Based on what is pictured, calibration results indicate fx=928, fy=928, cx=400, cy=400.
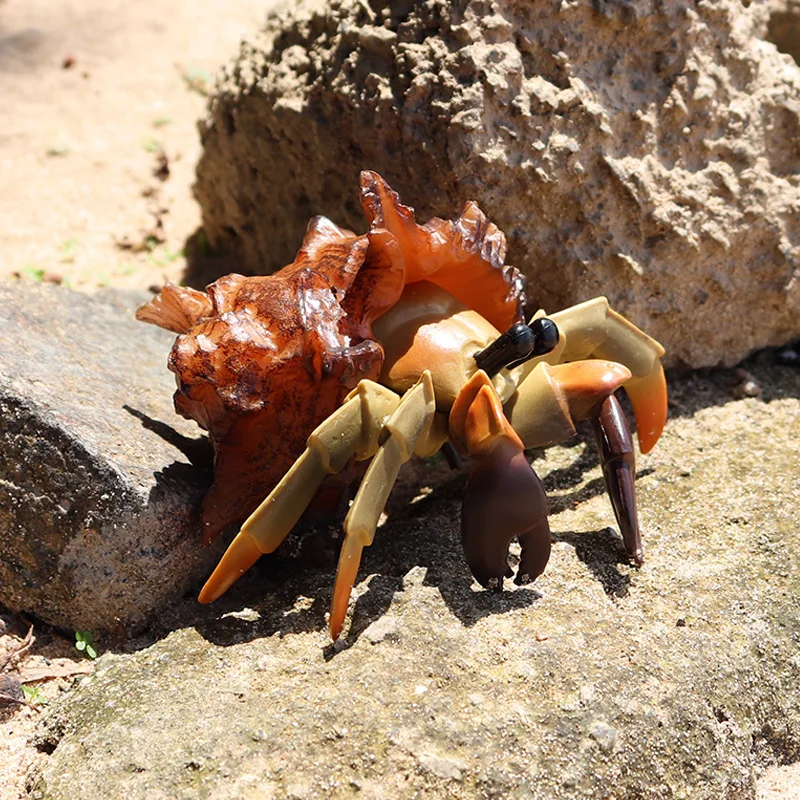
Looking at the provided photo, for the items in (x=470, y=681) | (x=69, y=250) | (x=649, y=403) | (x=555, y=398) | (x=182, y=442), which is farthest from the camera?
(x=69, y=250)

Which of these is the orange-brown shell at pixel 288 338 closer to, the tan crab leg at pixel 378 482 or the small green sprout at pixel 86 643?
the tan crab leg at pixel 378 482

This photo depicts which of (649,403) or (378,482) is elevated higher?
(378,482)

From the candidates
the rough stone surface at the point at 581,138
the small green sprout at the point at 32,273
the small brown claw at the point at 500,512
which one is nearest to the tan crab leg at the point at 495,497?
the small brown claw at the point at 500,512

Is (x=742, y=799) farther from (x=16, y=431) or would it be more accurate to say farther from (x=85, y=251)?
(x=85, y=251)

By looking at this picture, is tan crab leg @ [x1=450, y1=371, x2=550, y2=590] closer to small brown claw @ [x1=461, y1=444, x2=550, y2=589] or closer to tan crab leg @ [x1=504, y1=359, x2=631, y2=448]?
small brown claw @ [x1=461, y1=444, x2=550, y2=589]

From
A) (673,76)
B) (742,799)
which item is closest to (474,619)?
(742,799)

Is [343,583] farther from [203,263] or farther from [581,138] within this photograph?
[203,263]

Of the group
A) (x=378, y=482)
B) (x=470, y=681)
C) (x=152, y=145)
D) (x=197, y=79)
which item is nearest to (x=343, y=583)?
(x=378, y=482)
